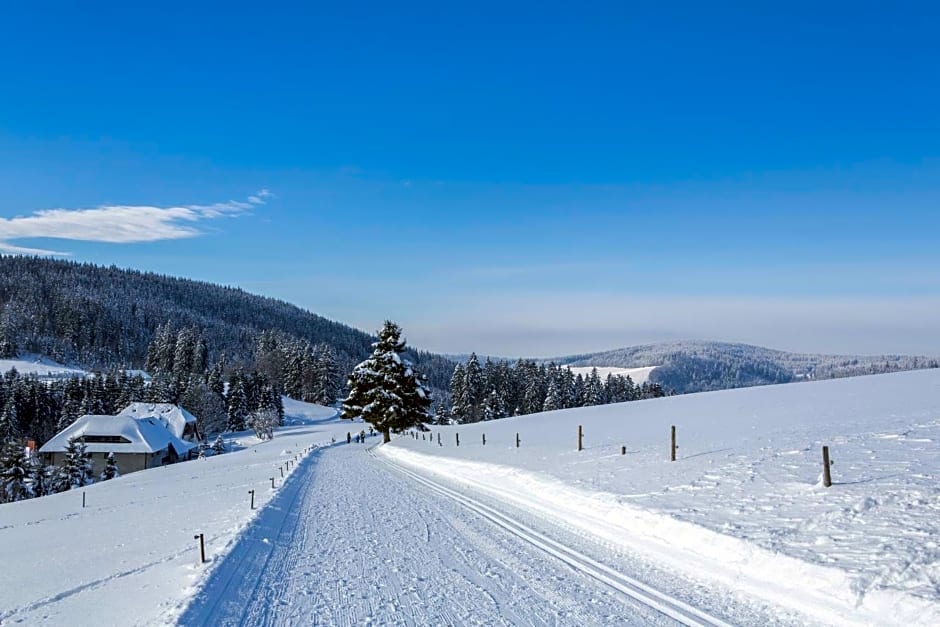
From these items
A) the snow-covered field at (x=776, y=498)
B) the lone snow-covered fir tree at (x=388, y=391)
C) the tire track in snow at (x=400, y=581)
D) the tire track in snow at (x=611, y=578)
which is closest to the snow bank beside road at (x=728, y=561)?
the snow-covered field at (x=776, y=498)

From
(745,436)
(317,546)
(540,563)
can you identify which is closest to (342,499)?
(317,546)

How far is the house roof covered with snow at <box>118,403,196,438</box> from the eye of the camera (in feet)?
269

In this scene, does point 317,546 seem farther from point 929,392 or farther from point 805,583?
point 929,392

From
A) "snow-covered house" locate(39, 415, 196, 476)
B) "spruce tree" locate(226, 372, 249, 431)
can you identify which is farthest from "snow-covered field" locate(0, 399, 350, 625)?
"spruce tree" locate(226, 372, 249, 431)

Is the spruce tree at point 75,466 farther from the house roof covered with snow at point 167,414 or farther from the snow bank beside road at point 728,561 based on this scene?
the snow bank beside road at point 728,561

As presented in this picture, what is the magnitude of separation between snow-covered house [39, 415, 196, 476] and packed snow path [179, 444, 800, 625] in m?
62.6

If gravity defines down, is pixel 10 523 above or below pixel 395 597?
below

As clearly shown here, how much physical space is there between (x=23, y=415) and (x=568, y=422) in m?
87.0

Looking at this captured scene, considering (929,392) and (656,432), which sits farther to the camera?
(929,392)

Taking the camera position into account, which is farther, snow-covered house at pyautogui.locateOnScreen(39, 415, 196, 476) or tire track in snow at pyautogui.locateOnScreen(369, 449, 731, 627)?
snow-covered house at pyautogui.locateOnScreen(39, 415, 196, 476)

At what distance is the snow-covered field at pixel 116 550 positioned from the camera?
9.93 meters

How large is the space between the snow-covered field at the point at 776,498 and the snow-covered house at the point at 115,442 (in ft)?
176

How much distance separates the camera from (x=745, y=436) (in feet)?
74.7

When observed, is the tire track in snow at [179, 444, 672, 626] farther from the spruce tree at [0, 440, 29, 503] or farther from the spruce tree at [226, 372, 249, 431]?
the spruce tree at [226, 372, 249, 431]
